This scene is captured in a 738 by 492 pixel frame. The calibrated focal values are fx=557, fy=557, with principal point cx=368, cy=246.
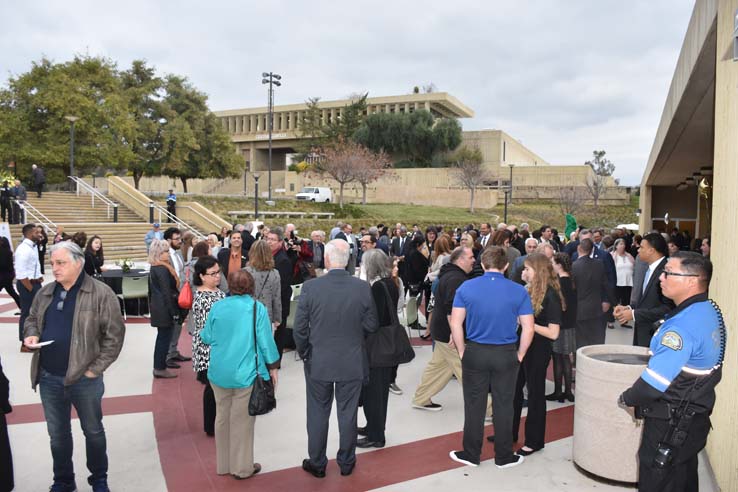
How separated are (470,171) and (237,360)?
46.4 metres

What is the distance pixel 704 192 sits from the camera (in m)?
18.9

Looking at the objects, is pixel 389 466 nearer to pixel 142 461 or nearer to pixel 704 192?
pixel 142 461

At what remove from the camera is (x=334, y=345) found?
409 centimetres

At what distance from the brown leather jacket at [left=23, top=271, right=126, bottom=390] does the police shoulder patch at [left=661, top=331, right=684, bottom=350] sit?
10.6ft

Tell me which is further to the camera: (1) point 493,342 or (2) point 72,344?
(1) point 493,342

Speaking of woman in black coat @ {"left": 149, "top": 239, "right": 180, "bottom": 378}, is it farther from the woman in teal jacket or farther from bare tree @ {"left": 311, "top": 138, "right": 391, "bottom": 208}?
bare tree @ {"left": 311, "top": 138, "right": 391, "bottom": 208}

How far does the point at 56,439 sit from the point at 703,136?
1287 cm

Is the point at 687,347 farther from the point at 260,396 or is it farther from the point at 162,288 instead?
the point at 162,288

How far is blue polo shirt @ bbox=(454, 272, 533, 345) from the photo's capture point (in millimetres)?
4188

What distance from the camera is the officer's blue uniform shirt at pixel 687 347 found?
280cm

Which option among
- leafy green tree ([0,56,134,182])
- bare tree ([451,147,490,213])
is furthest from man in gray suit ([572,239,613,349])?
bare tree ([451,147,490,213])

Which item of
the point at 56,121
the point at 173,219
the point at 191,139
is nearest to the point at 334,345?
the point at 173,219

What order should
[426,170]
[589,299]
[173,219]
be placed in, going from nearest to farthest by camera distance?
[589,299] → [173,219] → [426,170]

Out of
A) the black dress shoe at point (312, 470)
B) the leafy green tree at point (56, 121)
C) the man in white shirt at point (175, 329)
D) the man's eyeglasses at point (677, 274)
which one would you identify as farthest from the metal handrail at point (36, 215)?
the man's eyeglasses at point (677, 274)
